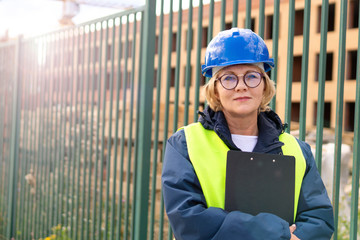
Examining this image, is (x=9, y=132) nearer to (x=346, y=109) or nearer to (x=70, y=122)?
(x=70, y=122)

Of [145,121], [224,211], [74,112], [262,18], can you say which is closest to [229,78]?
[224,211]

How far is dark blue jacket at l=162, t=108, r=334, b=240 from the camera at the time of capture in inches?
63.5

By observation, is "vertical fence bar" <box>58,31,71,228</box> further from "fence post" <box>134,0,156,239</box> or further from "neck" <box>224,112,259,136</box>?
"neck" <box>224,112,259,136</box>

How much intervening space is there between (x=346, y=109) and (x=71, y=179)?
15.6 m

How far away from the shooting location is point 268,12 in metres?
17.0

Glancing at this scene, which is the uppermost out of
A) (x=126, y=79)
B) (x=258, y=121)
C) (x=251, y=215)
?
(x=126, y=79)

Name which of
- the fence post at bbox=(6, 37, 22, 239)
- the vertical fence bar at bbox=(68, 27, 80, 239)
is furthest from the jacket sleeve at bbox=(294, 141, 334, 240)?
the fence post at bbox=(6, 37, 22, 239)

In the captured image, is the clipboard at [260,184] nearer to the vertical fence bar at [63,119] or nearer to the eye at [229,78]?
the eye at [229,78]

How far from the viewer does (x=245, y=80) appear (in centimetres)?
182

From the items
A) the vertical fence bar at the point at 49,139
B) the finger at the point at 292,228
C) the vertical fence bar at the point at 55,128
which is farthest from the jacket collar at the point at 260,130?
the vertical fence bar at the point at 49,139

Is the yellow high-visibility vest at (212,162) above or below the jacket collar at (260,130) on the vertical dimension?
below

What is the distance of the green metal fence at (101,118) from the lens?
2833 millimetres

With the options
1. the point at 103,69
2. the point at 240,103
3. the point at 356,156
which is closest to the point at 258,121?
the point at 240,103

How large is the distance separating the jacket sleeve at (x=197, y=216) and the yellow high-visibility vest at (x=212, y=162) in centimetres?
3
